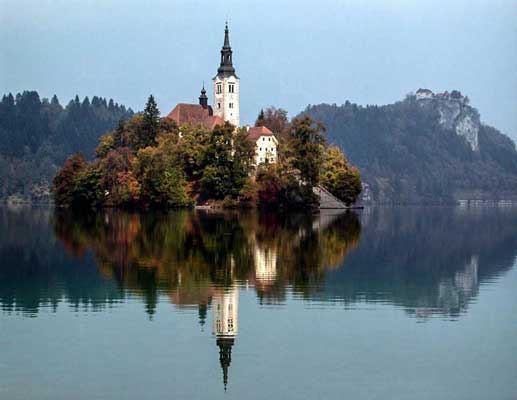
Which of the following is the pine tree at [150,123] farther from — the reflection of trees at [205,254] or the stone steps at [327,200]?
the reflection of trees at [205,254]

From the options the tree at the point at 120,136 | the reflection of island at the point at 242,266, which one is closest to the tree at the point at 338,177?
the tree at the point at 120,136

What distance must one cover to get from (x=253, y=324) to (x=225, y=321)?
2.58 ft

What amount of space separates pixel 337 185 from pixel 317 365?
323 feet

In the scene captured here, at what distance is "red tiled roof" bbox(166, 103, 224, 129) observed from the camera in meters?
140

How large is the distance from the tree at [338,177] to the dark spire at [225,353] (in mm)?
92112

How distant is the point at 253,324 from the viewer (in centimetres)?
2453

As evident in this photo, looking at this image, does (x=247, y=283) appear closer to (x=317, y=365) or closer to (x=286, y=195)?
(x=317, y=365)

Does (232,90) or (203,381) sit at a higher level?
(232,90)

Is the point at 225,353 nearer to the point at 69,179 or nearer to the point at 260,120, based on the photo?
the point at 69,179

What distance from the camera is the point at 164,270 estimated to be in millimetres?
36219

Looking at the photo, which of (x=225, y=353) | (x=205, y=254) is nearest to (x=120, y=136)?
(x=205, y=254)

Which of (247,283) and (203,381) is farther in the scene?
(247,283)

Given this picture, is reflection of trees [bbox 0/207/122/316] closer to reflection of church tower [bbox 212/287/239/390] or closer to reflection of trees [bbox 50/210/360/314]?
reflection of trees [bbox 50/210/360/314]

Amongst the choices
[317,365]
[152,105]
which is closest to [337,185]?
[152,105]
